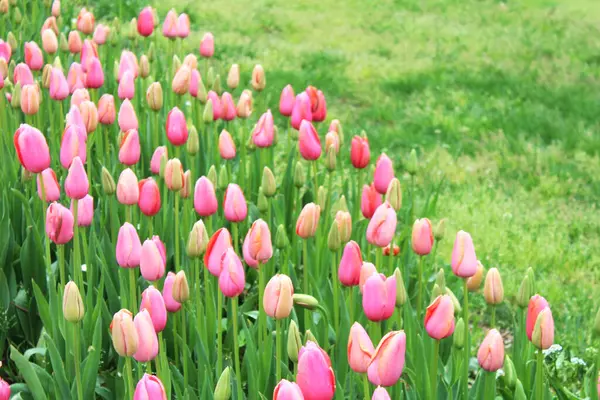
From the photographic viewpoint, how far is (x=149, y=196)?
2.71 meters

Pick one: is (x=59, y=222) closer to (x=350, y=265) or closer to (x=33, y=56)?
(x=350, y=265)

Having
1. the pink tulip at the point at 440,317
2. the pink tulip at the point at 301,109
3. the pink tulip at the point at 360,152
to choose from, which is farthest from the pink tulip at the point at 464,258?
the pink tulip at the point at 301,109

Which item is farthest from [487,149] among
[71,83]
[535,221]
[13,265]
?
[13,265]

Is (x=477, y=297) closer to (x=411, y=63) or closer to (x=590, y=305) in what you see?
(x=590, y=305)

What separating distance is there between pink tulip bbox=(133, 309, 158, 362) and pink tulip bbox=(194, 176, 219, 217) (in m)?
0.78

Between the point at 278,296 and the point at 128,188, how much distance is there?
0.80 meters

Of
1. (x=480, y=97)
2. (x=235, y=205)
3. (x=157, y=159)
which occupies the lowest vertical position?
(x=480, y=97)

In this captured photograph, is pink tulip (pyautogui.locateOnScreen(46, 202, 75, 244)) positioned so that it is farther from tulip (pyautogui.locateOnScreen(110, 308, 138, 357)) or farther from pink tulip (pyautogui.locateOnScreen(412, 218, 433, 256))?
pink tulip (pyautogui.locateOnScreen(412, 218, 433, 256))

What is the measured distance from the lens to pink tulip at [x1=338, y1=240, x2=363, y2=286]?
235 centimetres

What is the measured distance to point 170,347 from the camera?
2.79 metres

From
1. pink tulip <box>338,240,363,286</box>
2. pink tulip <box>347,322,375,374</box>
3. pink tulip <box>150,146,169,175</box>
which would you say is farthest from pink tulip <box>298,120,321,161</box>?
pink tulip <box>347,322,375,374</box>

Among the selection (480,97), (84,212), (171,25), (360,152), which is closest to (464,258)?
(360,152)

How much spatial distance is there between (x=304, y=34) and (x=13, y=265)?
590 cm

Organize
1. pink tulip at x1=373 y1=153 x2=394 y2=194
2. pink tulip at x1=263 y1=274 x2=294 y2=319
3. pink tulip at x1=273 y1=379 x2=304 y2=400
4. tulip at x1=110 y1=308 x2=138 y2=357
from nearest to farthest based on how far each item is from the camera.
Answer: pink tulip at x1=273 y1=379 x2=304 y2=400, tulip at x1=110 y1=308 x2=138 y2=357, pink tulip at x1=263 y1=274 x2=294 y2=319, pink tulip at x1=373 y1=153 x2=394 y2=194
